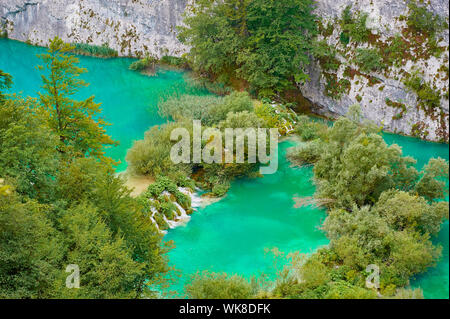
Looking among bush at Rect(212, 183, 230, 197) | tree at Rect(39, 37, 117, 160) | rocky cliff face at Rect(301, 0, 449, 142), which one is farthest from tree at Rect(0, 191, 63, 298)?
rocky cliff face at Rect(301, 0, 449, 142)

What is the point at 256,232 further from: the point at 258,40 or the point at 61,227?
the point at 258,40

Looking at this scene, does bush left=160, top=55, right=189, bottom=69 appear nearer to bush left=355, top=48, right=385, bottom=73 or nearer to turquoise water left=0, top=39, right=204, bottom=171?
turquoise water left=0, top=39, right=204, bottom=171

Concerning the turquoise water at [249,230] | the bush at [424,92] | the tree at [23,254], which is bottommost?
the turquoise water at [249,230]

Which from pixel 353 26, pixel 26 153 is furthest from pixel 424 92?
pixel 26 153

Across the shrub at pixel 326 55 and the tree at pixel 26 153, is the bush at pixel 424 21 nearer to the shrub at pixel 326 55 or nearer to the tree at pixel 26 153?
the shrub at pixel 326 55

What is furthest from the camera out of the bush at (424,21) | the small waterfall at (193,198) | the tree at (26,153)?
the bush at (424,21)

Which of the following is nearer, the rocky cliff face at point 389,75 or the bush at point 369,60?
the rocky cliff face at point 389,75

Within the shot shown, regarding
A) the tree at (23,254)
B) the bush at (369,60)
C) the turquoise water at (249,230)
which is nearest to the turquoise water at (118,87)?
the turquoise water at (249,230)

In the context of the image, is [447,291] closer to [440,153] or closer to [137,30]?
[440,153]
